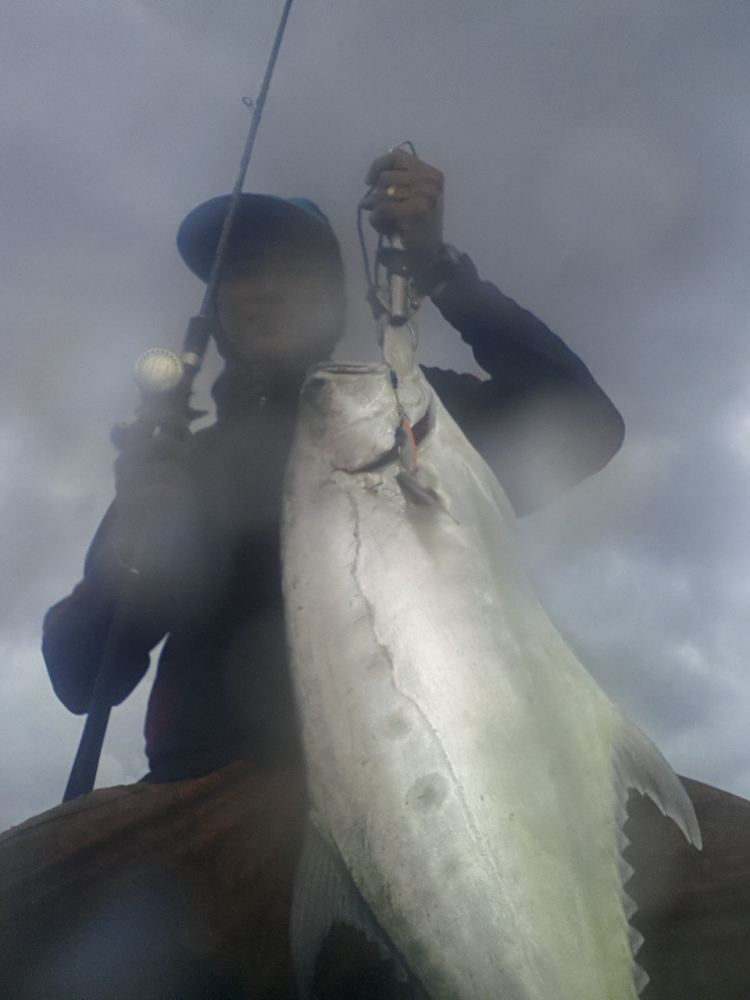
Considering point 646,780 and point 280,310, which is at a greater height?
point 280,310

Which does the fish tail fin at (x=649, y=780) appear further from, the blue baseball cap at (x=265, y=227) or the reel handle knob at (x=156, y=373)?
the blue baseball cap at (x=265, y=227)

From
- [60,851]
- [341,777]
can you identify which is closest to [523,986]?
[341,777]

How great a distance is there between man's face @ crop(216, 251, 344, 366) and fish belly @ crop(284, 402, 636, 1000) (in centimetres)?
153

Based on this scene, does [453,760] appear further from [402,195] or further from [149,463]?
[402,195]

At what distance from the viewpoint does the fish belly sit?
4.88 feet

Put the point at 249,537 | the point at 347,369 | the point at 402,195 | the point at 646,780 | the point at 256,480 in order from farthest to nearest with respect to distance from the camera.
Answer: the point at 256,480 < the point at 249,537 < the point at 347,369 < the point at 402,195 < the point at 646,780

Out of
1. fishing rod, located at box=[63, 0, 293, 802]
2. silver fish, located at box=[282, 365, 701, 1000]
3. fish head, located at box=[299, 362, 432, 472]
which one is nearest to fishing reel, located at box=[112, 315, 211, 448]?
fishing rod, located at box=[63, 0, 293, 802]

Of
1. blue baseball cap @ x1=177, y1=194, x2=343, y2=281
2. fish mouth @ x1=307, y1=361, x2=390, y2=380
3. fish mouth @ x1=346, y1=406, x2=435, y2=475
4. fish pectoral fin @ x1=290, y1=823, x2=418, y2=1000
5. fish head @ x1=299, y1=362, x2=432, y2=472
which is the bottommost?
fish pectoral fin @ x1=290, y1=823, x2=418, y2=1000

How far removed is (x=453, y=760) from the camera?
1.66m

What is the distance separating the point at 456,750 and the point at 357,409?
121 cm

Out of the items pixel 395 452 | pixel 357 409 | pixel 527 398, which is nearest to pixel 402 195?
pixel 357 409

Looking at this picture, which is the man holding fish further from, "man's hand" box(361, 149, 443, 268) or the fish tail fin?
the fish tail fin

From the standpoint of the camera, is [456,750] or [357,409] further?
[357,409]

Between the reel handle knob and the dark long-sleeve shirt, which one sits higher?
the reel handle knob
